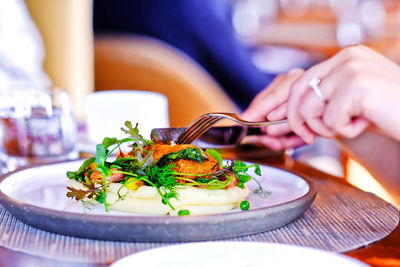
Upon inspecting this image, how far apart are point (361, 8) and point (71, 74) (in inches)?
153

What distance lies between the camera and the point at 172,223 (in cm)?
63

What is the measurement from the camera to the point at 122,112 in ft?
4.46

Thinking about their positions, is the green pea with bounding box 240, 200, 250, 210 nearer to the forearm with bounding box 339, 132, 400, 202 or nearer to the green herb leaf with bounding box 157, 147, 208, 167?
the green herb leaf with bounding box 157, 147, 208, 167

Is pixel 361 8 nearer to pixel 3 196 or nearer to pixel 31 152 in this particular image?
pixel 31 152

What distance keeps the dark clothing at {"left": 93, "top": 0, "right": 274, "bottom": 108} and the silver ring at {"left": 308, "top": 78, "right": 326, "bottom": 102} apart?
81.7 inches

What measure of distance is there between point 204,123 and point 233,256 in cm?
46

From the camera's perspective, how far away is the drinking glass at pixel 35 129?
119 centimetres

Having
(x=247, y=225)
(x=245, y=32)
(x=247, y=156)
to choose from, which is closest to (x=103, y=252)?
(x=247, y=225)

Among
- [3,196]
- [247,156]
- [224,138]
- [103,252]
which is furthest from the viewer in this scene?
[247,156]

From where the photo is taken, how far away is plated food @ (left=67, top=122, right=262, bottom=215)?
751mm

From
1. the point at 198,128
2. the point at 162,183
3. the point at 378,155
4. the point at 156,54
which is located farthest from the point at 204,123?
the point at 156,54

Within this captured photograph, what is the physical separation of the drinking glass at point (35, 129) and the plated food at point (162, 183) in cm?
39

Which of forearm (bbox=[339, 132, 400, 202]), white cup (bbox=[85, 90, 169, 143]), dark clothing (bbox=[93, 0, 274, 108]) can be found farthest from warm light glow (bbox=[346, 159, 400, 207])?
dark clothing (bbox=[93, 0, 274, 108])

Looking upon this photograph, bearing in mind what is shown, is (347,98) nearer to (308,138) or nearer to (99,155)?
(308,138)
